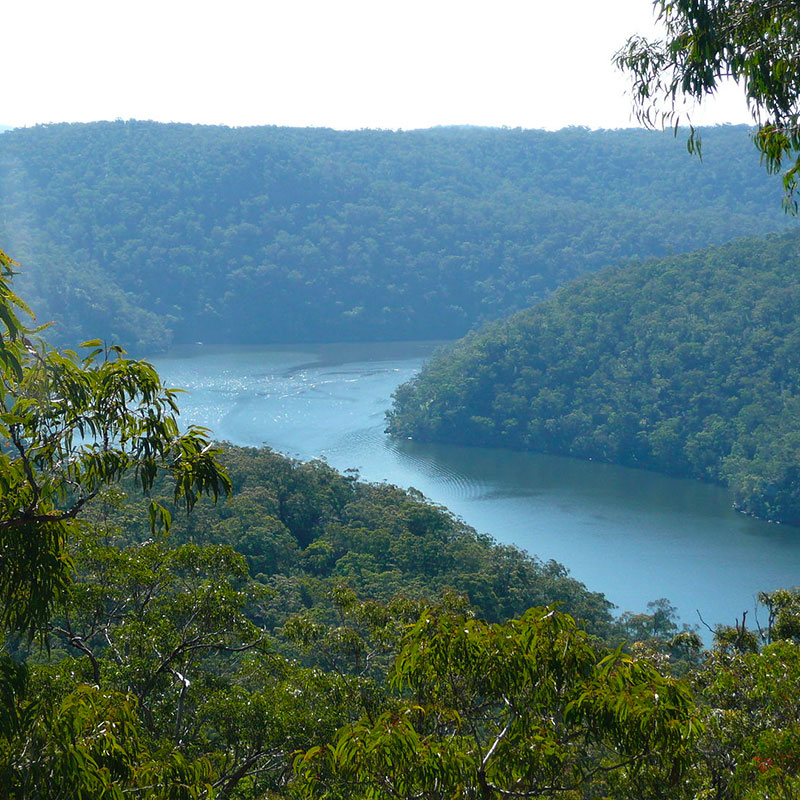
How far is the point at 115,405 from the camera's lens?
2.96 meters

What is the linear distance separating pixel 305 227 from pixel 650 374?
3318 centimetres

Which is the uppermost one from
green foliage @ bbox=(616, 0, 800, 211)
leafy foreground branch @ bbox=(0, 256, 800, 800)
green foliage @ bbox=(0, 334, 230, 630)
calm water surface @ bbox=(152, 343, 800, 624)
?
green foliage @ bbox=(616, 0, 800, 211)

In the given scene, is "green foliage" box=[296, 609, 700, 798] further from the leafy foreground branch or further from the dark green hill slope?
the dark green hill slope

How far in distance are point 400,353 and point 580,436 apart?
18.7 metres

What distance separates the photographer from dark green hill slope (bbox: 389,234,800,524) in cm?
3200

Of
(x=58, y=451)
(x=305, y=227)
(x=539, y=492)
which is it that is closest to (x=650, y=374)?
(x=539, y=492)

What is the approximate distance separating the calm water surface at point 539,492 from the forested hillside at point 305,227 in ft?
34.9

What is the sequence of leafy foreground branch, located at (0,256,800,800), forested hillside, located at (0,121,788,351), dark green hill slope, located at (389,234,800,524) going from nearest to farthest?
leafy foreground branch, located at (0,256,800,800) → dark green hill slope, located at (389,234,800,524) → forested hillside, located at (0,121,788,351)

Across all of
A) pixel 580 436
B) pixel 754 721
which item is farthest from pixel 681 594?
pixel 754 721

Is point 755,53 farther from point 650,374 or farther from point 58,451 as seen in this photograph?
point 650,374

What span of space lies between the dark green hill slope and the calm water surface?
3.84 feet

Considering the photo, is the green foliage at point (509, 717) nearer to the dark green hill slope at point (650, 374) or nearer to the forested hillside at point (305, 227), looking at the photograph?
the dark green hill slope at point (650, 374)

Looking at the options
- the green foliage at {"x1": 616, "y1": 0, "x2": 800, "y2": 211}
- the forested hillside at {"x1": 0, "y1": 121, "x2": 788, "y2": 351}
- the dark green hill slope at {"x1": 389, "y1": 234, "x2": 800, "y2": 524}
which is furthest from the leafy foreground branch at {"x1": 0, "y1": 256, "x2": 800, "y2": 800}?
the forested hillside at {"x1": 0, "y1": 121, "x2": 788, "y2": 351}

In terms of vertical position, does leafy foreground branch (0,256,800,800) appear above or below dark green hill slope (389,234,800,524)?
above
